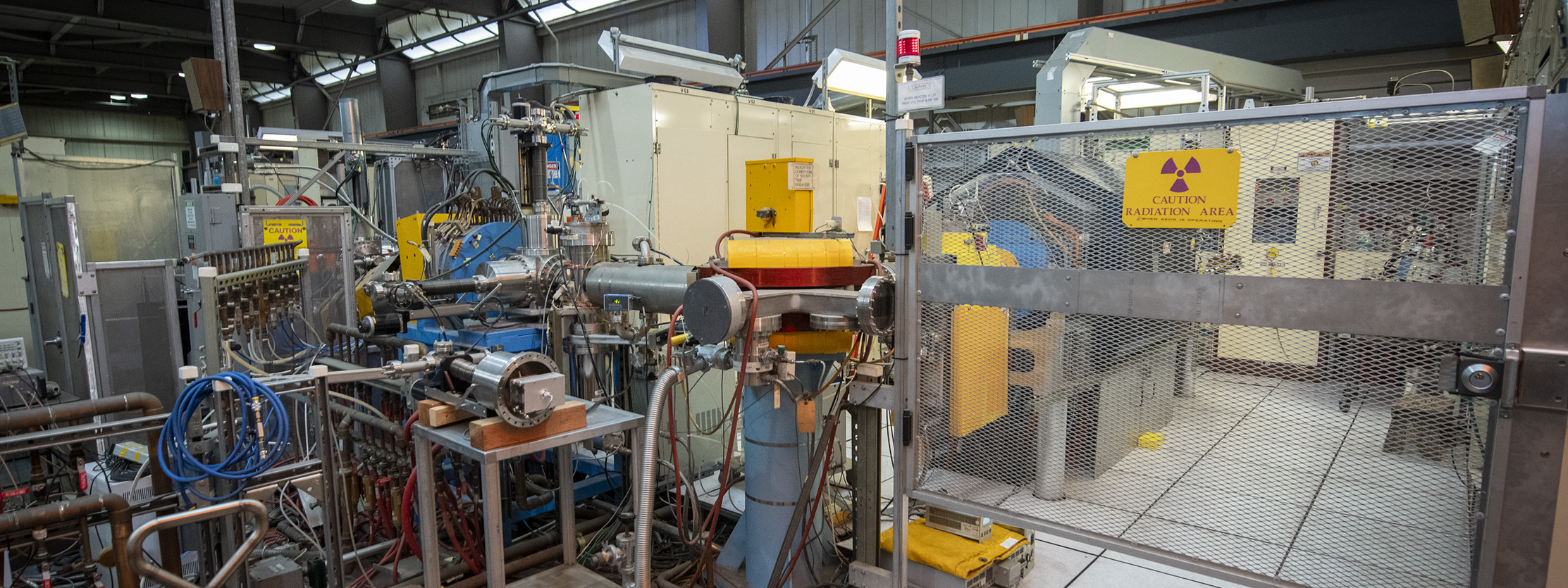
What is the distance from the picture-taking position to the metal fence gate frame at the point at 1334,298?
61.6 inches

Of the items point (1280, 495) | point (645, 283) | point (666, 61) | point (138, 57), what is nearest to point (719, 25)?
point (666, 61)

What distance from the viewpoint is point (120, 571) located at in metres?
1.99

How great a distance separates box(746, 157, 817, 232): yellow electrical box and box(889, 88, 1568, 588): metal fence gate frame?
17.8 inches

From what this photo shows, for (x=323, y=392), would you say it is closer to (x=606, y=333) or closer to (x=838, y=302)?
(x=606, y=333)

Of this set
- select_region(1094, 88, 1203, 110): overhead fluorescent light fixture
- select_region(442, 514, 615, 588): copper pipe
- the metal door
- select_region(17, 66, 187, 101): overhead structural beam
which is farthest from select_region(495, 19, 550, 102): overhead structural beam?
select_region(17, 66, 187, 101): overhead structural beam

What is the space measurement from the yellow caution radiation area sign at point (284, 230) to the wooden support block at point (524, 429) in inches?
92.9

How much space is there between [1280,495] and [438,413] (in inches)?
91.6

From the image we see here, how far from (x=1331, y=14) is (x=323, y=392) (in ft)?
19.0

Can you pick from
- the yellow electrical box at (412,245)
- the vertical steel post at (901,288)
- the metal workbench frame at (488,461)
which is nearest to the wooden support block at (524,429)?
the metal workbench frame at (488,461)

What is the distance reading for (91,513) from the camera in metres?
2.04

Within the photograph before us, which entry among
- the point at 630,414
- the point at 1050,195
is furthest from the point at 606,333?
the point at 1050,195

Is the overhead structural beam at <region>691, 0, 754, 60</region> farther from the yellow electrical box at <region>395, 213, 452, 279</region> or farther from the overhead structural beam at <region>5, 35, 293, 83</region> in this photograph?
the overhead structural beam at <region>5, 35, 293, 83</region>

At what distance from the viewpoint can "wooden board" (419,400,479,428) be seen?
2.29m

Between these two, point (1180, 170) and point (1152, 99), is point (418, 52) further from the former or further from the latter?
point (1180, 170)
